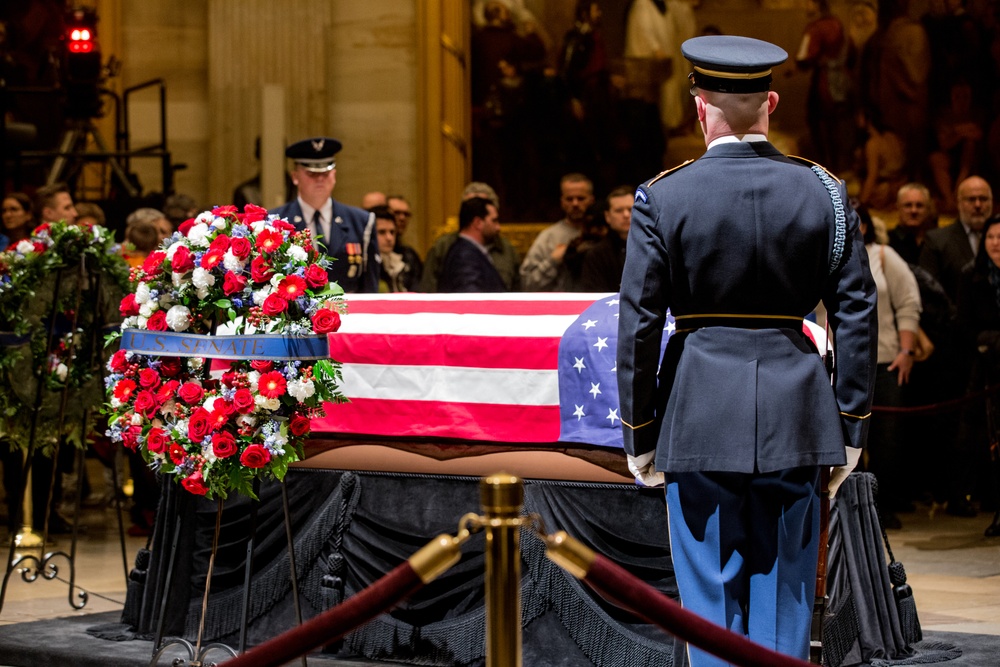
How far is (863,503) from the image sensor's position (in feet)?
17.5

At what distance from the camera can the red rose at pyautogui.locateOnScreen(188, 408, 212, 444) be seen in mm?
4695

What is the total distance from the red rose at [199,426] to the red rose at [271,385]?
0.58ft

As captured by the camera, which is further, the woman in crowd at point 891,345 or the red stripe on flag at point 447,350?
the woman in crowd at point 891,345

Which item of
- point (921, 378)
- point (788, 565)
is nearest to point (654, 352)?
point (788, 565)

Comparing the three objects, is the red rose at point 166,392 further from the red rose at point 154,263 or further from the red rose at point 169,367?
the red rose at point 154,263

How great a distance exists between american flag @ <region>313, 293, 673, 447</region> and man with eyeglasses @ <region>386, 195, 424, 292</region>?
3.10m

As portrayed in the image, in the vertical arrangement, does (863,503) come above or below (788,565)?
below

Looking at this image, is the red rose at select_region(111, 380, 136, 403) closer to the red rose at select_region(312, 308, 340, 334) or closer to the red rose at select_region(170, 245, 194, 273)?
the red rose at select_region(170, 245, 194, 273)

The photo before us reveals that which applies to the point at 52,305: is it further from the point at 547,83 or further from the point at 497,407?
the point at 547,83

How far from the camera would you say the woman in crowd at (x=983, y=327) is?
776cm

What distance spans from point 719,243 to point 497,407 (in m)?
1.97

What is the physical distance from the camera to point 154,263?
488 centimetres

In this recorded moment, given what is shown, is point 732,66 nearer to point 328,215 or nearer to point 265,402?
point 265,402

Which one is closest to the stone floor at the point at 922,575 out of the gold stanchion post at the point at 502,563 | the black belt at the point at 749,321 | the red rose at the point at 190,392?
the red rose at the point at 190,392
